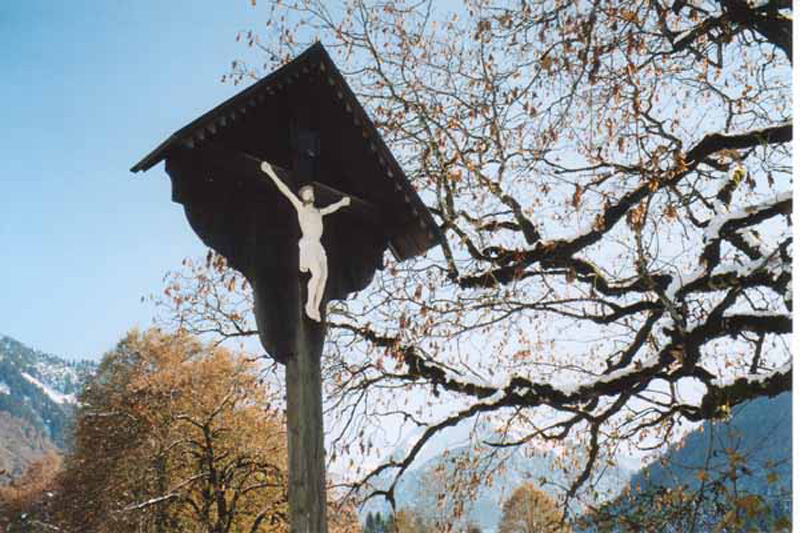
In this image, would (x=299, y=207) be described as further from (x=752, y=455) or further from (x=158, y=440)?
(x=158, y=440)

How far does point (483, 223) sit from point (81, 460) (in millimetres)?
13553

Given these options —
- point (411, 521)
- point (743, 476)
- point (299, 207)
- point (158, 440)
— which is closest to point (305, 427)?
point (299, 207)

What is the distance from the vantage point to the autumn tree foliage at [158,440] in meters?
13.7

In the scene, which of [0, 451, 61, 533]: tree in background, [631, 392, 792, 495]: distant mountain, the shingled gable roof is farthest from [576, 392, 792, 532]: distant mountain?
[0, 451, 61, 533]: tree in background

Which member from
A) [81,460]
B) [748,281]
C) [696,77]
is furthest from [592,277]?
[81,460]

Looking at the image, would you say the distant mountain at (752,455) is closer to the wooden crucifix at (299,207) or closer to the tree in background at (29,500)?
the wooden crucifix at (299,207)

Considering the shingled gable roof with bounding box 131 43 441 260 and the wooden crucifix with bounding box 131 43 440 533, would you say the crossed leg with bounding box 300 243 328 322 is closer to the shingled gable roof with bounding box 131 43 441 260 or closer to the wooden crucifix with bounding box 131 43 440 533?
the wooden crucifix with bounding box 131 43 440 533

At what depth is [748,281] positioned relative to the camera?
5160mm

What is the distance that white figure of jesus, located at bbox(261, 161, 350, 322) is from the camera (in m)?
3.61

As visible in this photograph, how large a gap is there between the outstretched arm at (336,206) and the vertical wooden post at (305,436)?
536 millimetres

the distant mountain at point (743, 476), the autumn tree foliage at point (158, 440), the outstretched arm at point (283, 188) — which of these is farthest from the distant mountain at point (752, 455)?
the autumn tree foliage at point (158, 440)

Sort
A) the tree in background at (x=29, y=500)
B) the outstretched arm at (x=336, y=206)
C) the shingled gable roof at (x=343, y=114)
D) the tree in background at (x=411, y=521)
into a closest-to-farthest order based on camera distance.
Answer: the shingled gable roof at (x=343, y=114), the outstretched arm at (x=336, y=206), the tree in background at (x=29, y=500), the tree in background at (x=411, y=521)

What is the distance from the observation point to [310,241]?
3.68 metres

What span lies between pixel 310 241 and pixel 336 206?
28 centimetres
